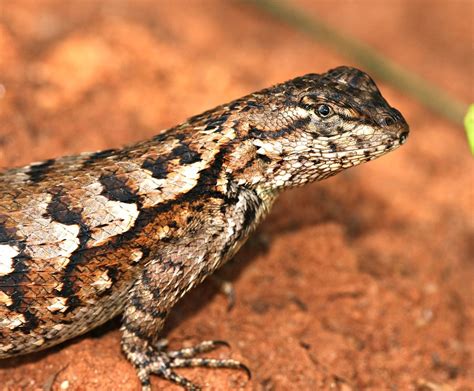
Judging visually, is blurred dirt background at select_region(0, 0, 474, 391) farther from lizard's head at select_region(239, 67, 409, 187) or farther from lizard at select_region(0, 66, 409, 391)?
lizard's head at select_region(239, 67, 409, 187)

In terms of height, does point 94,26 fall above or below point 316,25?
below

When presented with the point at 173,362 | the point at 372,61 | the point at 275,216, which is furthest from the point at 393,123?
the point at 372,61

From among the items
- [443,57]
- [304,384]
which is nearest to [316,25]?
[443,57]

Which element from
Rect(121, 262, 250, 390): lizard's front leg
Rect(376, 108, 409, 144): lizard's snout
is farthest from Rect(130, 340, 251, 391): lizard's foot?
Rect(376, 108, 409, 144): lizard's snout

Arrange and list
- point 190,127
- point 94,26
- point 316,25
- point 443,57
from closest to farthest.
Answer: point 190,127 < point 94,26 < point 316,25 < point 443,57

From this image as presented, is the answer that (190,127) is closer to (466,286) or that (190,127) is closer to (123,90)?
(123,90)

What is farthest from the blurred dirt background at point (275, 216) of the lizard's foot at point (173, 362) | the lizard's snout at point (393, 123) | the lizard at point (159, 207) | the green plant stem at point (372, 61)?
the lizard's snout at point (393, 123)

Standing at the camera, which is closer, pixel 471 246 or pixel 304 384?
pixel 304 384
